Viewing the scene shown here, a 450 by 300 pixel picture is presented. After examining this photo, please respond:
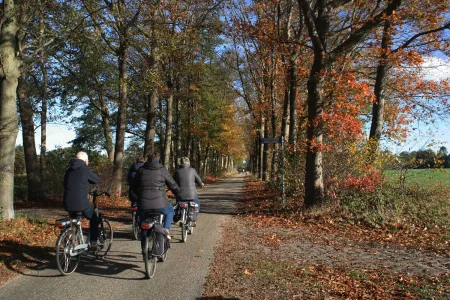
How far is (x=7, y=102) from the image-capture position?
9305 mm

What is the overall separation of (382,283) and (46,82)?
20975 millimetres

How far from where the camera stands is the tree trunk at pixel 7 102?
9195 millimetres

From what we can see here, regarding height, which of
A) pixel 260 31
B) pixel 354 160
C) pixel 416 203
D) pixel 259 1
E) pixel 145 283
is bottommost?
pixel 145 283

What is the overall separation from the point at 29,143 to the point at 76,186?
10942 millimetres

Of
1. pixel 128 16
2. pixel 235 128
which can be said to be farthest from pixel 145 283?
pixel 235 128

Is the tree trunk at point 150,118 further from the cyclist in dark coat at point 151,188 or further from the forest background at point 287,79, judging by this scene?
the cyclist in dark coat at point 151,188

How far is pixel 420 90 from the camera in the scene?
53.8 feet

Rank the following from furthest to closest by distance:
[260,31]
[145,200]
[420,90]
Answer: [420,90], [260,31], [145,200]

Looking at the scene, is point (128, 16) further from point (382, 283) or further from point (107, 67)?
point (382, 283)

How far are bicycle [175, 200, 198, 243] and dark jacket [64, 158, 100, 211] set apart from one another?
2.85 meters

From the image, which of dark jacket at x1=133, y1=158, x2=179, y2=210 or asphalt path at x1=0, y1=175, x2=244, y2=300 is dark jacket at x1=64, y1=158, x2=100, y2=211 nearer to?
dark jacket at x1=133, y1=158, x2=179, y2=210

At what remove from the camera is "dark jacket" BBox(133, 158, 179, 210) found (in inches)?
245

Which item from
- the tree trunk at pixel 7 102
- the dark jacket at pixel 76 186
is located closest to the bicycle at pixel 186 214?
the dark jacket at pixel 76 186

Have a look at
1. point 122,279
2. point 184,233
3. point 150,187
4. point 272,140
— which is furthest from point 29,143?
point 122,279
